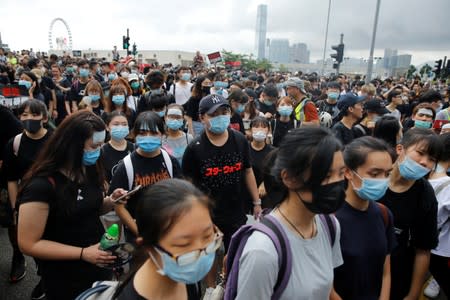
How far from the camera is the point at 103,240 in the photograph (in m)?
2.03

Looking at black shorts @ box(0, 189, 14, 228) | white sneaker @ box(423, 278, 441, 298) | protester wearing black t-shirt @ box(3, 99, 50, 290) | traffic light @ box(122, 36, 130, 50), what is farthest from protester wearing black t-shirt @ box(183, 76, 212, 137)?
traffic light @ box(122, 36, 130, 50)

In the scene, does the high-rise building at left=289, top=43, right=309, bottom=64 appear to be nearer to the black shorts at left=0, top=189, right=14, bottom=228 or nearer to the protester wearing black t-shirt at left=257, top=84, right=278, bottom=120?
the protester wearing black t-shirt at left=257, top=84, right=278, bottom=120

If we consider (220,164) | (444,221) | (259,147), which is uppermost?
(220,164)

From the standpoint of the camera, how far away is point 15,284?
3436mm

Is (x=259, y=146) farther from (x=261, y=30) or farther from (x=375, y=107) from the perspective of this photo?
(x=261, y=30)

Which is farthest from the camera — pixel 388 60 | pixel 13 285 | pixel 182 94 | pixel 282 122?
pixel 388 60

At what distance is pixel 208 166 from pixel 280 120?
273cm

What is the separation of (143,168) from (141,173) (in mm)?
55

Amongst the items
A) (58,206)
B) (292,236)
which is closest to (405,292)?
(292,236)

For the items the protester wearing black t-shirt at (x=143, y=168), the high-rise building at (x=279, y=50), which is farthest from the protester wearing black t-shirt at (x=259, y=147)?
the high-rise building at (x=279, y=50)

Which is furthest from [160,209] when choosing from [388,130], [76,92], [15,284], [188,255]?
[76,92]

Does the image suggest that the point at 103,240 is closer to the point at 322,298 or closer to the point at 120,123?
the point at 322,298

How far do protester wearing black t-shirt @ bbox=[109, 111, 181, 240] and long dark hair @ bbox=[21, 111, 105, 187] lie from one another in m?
0.61

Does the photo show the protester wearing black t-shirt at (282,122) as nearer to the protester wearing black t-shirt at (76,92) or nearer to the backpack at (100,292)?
the backpack at (100,292)
